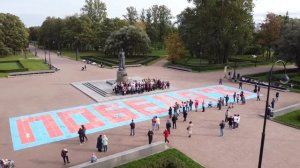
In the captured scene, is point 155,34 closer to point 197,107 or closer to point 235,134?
point 197,107

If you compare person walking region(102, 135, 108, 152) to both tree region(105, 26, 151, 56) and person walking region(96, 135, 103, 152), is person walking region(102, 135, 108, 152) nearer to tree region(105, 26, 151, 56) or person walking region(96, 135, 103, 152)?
person walking region(96, 135, 103, 152)

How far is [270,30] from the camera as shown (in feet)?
192

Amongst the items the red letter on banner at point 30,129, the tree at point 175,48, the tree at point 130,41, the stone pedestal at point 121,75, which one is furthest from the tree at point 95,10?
the red letter on banner at point 30,129

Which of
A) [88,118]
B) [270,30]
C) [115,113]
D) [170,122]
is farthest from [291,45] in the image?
[88,118]

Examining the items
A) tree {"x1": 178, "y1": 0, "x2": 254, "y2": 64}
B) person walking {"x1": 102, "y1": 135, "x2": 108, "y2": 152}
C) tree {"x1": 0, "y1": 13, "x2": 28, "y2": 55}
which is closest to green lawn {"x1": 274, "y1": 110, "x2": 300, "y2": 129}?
person walking {"x1": 102, "y1": 135, "x2": 108, "y2": 152}

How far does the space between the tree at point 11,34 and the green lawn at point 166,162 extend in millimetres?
61093

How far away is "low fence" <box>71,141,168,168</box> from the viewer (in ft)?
46.3

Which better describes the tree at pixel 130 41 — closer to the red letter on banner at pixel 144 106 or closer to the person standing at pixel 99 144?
the red letter on banner at pixel 144 106

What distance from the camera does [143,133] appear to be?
63.8 ft

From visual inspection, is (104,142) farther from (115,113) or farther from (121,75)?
(121,75)

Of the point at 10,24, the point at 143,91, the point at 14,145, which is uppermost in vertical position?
the point at 10,24

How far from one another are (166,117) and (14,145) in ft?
38.6

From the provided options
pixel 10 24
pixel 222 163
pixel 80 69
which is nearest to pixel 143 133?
pixel 222 163

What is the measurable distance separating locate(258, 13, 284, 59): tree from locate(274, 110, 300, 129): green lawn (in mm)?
37880
